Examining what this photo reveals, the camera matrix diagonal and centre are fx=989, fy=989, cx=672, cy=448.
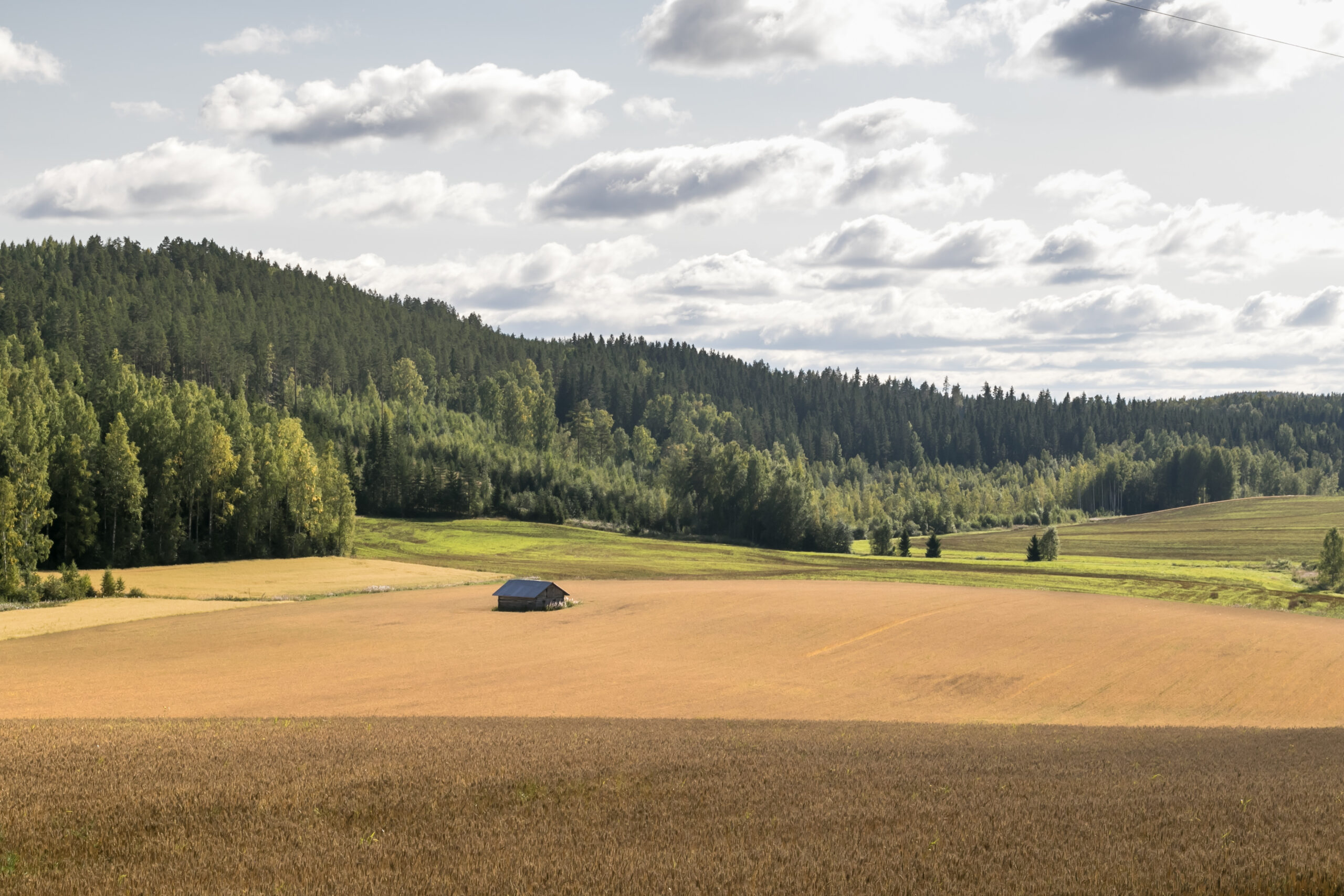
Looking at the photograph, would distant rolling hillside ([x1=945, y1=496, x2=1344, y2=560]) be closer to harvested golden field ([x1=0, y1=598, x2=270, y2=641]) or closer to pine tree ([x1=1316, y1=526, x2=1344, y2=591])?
pine tree ([x1=1316, y1=526, x2=1344, y2=591])

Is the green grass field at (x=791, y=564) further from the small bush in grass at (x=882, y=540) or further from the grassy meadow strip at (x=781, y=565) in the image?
the small bush in grass at (x=882, y=540)

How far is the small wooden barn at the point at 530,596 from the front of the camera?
207 ft

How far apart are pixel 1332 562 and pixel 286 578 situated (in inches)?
3499

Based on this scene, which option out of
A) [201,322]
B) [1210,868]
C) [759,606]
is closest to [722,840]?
[1210,868]

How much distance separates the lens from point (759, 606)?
6241cm

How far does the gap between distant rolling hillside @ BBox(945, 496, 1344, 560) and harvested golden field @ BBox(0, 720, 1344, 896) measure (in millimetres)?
116282

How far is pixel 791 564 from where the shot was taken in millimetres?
104625

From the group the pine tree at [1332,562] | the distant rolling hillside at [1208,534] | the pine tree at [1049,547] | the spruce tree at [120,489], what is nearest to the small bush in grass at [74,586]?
the spruce tree at [120,489]

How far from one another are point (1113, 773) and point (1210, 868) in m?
6.51

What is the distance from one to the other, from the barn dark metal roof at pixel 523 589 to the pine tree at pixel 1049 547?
6948cm

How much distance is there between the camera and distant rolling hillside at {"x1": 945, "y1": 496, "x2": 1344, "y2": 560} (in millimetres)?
128000

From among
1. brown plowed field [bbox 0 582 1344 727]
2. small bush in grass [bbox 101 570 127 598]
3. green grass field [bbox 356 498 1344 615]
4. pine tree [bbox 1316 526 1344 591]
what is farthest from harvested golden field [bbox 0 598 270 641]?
pine tree [bbox 1316 526 1344 591]

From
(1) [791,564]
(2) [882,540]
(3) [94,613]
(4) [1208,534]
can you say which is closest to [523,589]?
(3) [94,613]

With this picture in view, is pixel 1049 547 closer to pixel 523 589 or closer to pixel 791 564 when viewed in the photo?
pixel 791 564
